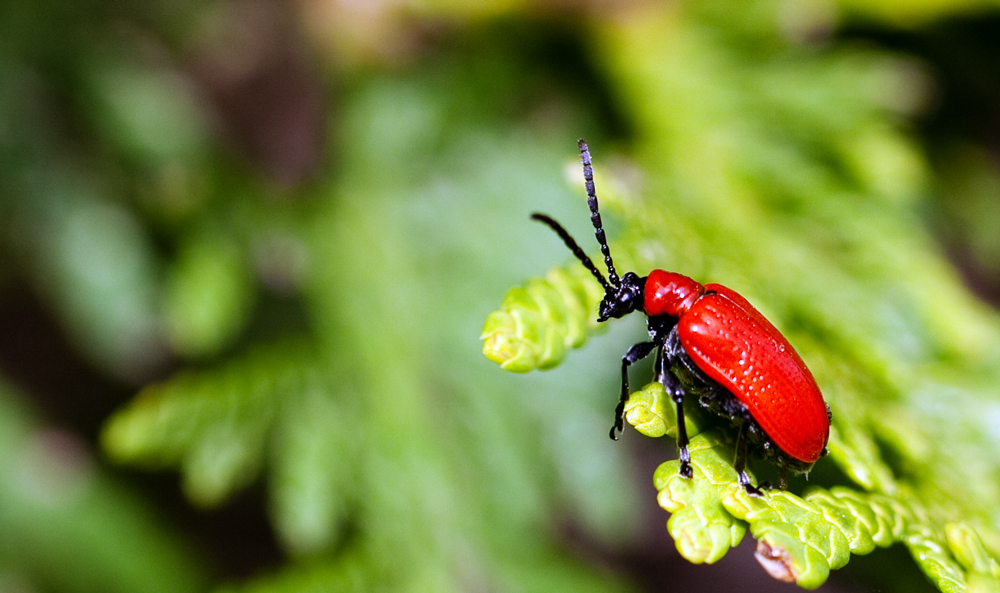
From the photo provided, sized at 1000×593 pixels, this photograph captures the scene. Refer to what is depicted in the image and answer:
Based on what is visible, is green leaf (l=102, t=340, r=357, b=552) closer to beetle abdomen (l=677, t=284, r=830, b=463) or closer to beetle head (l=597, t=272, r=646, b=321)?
beetle head (l=597, t=272, r=646, b=321)

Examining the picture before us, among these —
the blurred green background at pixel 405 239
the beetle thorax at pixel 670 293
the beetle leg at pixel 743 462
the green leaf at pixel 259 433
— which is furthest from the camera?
the blurred green background at pixel 405 239

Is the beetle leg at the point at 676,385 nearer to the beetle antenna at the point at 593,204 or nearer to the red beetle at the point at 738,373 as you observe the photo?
the red beetle at the point at 738,373

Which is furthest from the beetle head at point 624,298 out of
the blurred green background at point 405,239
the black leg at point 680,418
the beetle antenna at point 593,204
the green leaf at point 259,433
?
the green leaf at point 259,433

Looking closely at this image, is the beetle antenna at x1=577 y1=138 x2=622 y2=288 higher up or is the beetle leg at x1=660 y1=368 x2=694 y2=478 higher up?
the beetle antenna at x1=577 y1=138 x2=622 y2=288

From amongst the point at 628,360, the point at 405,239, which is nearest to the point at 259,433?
the point at 405,239

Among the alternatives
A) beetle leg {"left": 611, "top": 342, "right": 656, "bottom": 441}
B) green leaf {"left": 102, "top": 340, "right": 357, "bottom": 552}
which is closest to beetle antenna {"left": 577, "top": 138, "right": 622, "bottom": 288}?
beetle leg {"left": 611, "top": 342, "right": 656, "bottom": 441}

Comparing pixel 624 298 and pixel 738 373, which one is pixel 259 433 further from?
pixel 738 373

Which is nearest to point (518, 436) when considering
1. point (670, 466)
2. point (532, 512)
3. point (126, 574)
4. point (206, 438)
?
A: point (532, 512)

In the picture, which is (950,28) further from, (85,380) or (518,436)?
(85,380)
